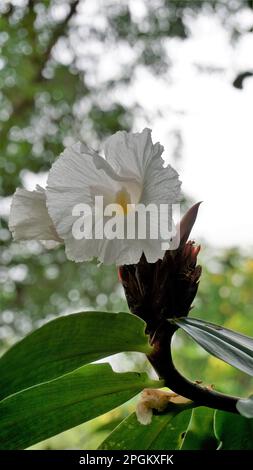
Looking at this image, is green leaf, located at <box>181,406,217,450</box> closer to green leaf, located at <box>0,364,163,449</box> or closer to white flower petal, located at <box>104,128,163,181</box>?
green leaf, located at <box>0,364,163,449</box>

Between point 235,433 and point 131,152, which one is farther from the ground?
point 131,152

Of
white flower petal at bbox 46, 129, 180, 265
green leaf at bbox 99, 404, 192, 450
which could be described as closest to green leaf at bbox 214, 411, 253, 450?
green leaf at bbox 99, 404, 192, 450

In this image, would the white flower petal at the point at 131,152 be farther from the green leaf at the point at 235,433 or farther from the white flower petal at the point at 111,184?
the green leaf at the point at 235,433

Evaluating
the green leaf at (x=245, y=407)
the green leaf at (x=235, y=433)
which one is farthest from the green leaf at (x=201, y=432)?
the green leaf at (x=245, y=407)

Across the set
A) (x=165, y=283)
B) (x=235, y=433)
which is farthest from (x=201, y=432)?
(x=165, y=283)

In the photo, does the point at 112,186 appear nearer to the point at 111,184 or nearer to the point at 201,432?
the point at 111,184
